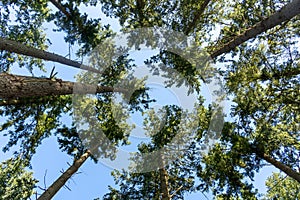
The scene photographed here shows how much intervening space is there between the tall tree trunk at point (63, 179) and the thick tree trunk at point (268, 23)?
571 cm

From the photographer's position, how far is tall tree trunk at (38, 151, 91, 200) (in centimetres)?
651

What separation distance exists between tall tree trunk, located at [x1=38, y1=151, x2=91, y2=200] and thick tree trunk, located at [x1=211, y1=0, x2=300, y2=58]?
18.7ft

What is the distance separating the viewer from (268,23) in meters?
5.90

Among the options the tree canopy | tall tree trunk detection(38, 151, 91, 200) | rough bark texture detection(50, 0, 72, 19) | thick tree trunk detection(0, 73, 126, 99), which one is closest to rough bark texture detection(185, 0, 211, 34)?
the tree canopy

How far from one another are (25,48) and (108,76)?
316 cm

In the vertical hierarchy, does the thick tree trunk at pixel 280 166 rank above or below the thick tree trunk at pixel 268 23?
below

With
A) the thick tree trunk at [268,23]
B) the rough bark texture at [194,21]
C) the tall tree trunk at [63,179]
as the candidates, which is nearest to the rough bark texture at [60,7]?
the rough bark texture at [194,21]

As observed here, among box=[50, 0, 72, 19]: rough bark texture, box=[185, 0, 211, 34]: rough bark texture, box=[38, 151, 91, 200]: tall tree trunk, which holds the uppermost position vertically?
box=[185, 0, 211, 34]: rough bark texture

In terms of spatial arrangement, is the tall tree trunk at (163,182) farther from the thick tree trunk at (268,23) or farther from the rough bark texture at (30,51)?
the rough bark texture at (30,51)

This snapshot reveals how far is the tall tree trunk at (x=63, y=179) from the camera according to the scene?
6.51 meters

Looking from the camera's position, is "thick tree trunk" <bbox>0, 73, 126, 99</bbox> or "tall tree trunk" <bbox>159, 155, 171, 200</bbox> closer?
"thick tree trunk" <bbox>0, 73, 126, 99</bbox>

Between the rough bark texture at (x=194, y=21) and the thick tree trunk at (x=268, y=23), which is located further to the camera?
the rough bark texture at (x=194, y=21)

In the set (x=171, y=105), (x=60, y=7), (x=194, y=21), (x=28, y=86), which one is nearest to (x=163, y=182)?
(x=171, y=105)

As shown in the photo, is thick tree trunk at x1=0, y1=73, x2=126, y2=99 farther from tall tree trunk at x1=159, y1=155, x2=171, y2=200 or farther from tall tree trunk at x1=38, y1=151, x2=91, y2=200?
tall tree trunk at x1=159, y1=155, x2=171, y2=200
